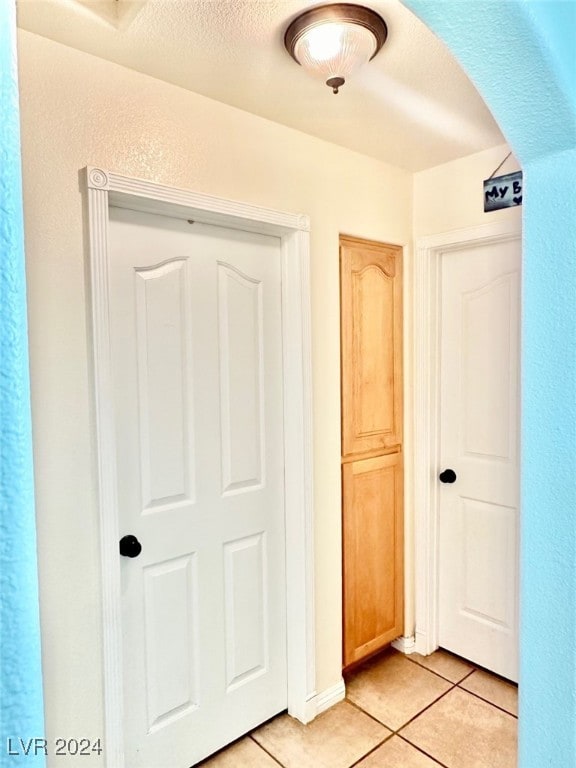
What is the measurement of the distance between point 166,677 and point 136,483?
2.35 ft

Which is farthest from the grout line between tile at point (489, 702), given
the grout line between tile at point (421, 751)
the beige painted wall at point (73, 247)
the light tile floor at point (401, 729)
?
the beige painted wall at point (73, 247)

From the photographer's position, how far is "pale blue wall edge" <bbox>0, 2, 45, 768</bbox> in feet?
1.54

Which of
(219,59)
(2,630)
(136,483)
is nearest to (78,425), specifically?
(136,483)

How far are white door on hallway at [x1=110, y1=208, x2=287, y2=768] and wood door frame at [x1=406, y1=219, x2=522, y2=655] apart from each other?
2.66 feet

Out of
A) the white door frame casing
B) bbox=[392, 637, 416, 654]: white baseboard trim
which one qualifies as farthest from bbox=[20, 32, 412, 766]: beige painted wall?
bbox=[392, 637, 416, 654]: white baseboard trim

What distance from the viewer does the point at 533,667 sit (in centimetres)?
110

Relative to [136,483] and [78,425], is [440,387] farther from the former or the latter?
[78,425]

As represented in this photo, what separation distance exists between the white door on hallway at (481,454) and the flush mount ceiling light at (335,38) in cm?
117

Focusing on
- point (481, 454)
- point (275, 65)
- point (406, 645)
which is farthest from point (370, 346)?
point (406, 645)

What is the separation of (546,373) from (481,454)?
4.68ft

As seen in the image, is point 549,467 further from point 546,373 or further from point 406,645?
point 406,645

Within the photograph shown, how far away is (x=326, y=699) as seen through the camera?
2.11 meters

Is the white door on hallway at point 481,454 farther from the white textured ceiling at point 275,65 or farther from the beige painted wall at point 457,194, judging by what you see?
the white textured ceiling at point 275,65

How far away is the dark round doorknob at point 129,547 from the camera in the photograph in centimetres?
163
